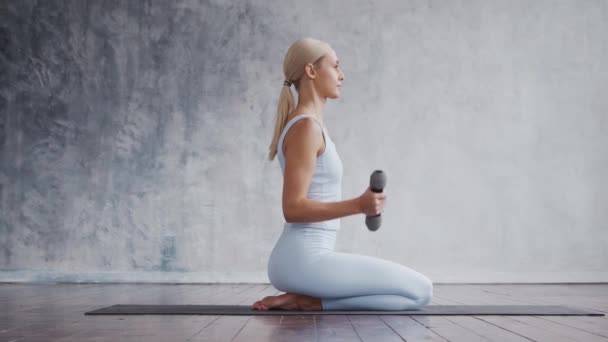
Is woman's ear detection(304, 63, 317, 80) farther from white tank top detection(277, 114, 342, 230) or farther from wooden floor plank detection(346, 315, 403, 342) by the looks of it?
wooden floor plank detection(346, 315, 403, 342)

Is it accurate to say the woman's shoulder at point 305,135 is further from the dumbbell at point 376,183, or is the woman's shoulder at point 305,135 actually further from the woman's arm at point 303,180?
the dumbbell at point 376,183

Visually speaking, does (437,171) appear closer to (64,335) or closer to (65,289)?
(65,289)

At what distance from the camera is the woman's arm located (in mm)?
2270

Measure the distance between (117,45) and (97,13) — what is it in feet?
0.93

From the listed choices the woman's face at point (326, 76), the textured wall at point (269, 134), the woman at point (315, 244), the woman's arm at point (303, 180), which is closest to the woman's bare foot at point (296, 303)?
the woman at point (315, 244)

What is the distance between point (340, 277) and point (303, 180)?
0.37 metres

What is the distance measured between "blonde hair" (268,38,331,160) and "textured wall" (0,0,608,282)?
7.79 ft

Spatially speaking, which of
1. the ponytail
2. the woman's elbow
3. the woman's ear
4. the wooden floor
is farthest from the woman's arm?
the wooden floor

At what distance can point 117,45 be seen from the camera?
198 inches

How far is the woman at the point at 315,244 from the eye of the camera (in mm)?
2332

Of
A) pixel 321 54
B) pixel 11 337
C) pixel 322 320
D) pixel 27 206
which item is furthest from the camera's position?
pixel 27 206

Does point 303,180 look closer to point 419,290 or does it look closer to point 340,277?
point 340,277

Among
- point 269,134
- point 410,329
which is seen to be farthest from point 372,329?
point 269,134

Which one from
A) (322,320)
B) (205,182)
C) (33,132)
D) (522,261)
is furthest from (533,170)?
(33,132)
